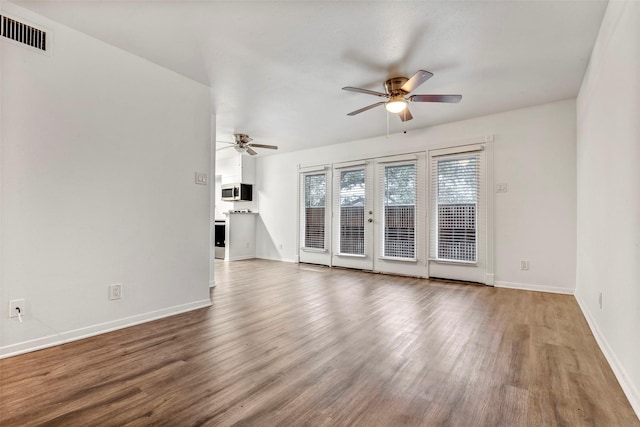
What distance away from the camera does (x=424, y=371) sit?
191 cm

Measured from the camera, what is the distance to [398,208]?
5.28 m

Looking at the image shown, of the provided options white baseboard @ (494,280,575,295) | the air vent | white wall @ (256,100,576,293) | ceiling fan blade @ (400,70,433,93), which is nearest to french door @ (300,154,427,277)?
white wall @ (256,100,576,293)

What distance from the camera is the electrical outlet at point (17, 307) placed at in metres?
2.12

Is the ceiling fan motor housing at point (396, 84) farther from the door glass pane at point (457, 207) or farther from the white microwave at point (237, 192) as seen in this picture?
the white microwave at point (237, 192)

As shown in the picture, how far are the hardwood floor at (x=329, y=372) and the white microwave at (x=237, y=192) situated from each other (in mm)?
4329

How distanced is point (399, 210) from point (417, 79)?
2.86 metres

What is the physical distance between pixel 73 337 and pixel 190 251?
46.8 inches

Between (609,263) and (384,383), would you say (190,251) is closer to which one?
(384,383)

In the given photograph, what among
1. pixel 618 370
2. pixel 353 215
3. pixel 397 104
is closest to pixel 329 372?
pixel 618 370

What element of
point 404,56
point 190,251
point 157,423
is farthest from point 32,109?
point 404,56

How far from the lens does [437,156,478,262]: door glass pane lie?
14.9 ft

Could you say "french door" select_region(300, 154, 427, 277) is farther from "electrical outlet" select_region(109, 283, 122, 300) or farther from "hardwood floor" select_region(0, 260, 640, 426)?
"electrical outlet" select_region(109, 283, 122, 300)

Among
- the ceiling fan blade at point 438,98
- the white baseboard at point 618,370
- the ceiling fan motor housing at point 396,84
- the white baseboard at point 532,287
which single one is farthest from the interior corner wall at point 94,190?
the white baseboard at point 532,287

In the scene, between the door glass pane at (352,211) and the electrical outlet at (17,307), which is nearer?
the electrical outlet at (17,307)
